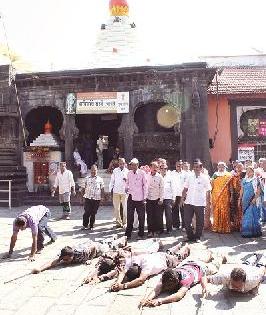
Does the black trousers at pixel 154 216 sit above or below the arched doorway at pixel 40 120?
below

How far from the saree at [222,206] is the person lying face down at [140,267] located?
3.24 m

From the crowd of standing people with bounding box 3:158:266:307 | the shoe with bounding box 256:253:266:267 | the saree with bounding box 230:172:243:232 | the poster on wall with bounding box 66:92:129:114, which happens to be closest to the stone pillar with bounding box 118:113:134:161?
the poster on wall with bounding box 66:92:129:114

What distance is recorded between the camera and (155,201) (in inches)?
379

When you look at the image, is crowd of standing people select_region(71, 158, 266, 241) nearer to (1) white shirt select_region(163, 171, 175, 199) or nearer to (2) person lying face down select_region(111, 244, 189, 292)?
(1) white shirt select_region(163, 171, 175, 199)

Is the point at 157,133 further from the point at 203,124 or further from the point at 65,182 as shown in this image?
the point at 65,182

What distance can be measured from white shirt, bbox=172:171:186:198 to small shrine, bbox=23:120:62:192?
326 inches

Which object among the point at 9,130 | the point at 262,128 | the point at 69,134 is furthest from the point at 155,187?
the point at 262,128

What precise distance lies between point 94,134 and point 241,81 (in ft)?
25.4

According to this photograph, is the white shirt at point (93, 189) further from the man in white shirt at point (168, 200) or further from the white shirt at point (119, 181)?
the man in white shirt at point (168, 200)

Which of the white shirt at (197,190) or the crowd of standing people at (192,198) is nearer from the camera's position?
the white shirt at (197,190)

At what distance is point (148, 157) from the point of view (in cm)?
1870

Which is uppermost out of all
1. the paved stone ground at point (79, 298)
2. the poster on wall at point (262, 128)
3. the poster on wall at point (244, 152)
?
the poster on wall at point (262, 128)

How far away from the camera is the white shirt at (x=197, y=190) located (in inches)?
346

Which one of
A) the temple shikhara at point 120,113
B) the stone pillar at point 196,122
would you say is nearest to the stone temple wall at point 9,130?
the temple shikhara at point 120,113
